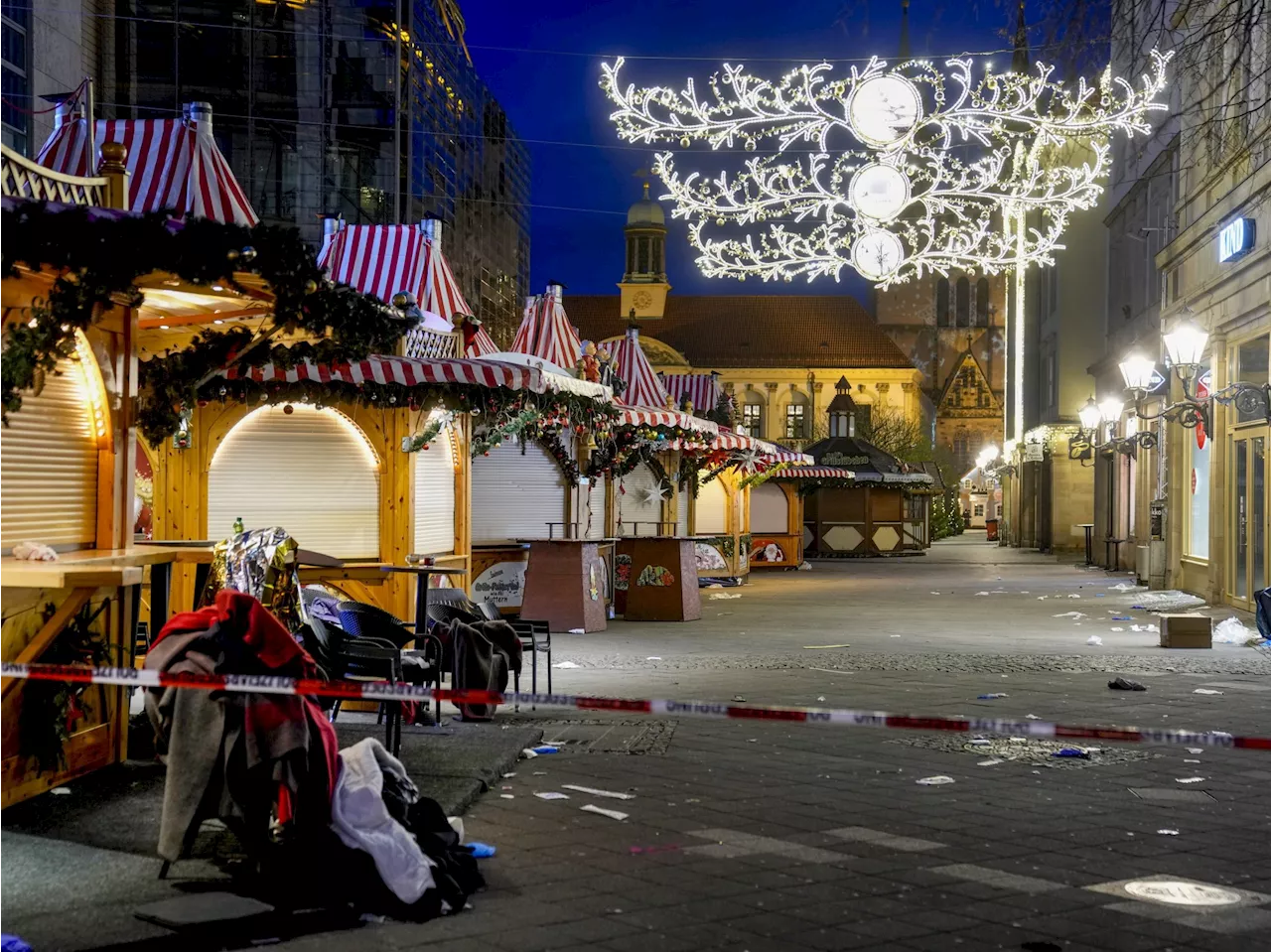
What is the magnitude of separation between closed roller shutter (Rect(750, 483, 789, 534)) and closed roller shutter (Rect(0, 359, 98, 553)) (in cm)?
2884

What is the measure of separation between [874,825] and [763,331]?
89.7m

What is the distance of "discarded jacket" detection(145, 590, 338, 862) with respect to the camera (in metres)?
5.59

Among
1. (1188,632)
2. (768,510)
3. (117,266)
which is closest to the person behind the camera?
(117,266)

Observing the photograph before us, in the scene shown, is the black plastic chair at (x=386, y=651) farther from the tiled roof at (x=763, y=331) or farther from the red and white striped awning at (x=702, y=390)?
the tiled roof at (x=763, y=331)

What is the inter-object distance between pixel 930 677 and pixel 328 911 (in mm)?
8470

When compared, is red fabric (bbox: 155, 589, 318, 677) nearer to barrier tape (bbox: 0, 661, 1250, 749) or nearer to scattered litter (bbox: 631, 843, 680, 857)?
barrier tape (bbox: 0, 661, 1250, 749)

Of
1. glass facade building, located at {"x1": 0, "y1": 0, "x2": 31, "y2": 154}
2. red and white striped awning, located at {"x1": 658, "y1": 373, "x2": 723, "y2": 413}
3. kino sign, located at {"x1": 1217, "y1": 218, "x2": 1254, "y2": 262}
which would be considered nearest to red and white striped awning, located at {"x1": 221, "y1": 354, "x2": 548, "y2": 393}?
kino sign, located at {"x1": 1217, "y1": 218, "x2": 1254, "y2": 262}

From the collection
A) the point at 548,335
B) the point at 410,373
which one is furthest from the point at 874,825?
the point at 548,335

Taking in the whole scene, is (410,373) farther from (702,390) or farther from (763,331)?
(763,331)

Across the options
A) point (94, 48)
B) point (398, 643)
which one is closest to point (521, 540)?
point (398, 643)

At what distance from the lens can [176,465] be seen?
12.8 m

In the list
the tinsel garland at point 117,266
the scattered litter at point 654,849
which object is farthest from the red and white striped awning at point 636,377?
the scattered litter at point 654,849

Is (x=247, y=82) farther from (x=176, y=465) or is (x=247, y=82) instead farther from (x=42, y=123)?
(x=176, y=465)

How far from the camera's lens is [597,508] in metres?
21.2
